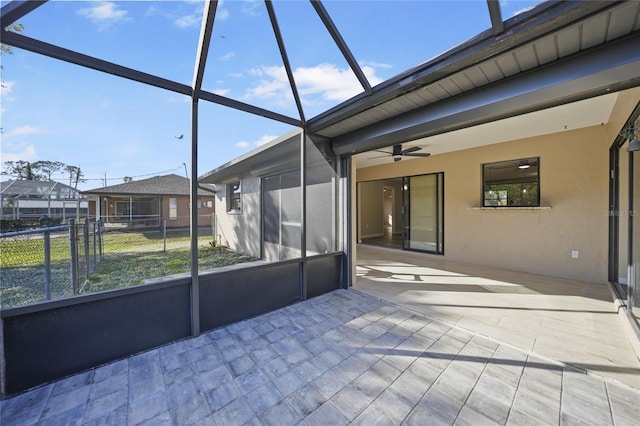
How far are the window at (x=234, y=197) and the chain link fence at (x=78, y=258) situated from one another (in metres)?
3.00

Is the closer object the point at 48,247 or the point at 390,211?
the point at 48,247

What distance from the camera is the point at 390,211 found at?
37.1 ft

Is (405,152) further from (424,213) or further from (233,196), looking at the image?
(233,196)

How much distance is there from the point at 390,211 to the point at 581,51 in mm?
9691

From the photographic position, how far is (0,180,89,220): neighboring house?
1949mm

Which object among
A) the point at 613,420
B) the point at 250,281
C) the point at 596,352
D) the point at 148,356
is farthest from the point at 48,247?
the point at 596,352

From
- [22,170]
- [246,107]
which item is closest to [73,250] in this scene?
[22,170]

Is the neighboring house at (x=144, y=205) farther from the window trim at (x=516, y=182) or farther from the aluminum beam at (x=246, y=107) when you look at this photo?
the window trim at (x=516, y=182)

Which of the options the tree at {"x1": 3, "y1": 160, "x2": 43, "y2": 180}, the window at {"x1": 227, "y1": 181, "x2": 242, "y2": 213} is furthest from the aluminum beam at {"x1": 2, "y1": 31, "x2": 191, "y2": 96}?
the window at {"x1": 227, "y1": 181, "x2": 242, "y2": 213}

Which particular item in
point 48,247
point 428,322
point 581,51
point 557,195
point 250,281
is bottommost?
point 428,322

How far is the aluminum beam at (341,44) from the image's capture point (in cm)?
218

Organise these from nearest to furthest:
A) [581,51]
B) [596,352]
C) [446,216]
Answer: [581,51], [596,352], [446,216]

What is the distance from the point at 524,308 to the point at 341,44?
12.2 ft

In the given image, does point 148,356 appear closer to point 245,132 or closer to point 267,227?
point 245,132
